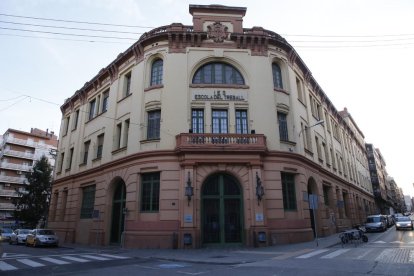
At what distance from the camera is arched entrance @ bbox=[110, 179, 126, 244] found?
21531mm

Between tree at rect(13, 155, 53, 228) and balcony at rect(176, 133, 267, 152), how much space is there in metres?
34.7

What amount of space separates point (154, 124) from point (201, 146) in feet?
14.4

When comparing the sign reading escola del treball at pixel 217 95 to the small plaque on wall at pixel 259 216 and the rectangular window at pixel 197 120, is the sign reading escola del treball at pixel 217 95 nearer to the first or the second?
the rectangular window at pixel 197 120

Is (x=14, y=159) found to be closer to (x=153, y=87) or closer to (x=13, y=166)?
(x=13, y=166)

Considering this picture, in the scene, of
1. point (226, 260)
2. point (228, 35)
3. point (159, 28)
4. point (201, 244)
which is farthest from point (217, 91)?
point (226, 260)

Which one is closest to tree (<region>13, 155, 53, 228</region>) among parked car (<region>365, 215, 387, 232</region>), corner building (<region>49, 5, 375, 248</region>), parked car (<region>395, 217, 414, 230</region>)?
corner building (<region>49, 5, 375, 248</region>)

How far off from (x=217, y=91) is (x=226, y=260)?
12.2 m

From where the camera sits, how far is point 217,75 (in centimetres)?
2220

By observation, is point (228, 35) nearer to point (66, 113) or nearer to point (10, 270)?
point (10, 270)

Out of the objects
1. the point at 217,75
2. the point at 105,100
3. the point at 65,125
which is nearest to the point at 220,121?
the point at 217,75

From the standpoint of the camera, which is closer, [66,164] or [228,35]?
[228,35]

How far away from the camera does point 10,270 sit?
11.1 m

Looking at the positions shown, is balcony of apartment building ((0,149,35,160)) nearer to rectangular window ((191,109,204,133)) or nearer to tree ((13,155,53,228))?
tree ((13,155,53,228))

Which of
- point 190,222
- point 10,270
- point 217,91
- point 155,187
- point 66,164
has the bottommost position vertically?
point 10,270
